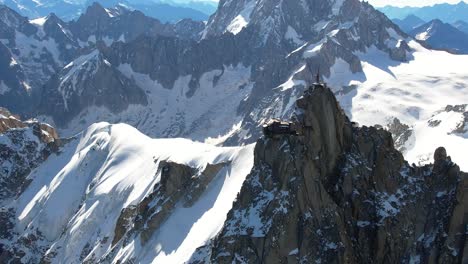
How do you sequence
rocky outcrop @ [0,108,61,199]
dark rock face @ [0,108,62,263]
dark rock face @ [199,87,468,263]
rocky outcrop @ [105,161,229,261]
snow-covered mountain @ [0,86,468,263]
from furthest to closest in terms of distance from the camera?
rocky outcrop @ [0,108,61,199], dark rock face @ [0,108,62,263], rocky outcrop @ [105,161,229,261], snow-covered mountain @ [0,86,468,263], dark rock face @ [199,87,468,263]


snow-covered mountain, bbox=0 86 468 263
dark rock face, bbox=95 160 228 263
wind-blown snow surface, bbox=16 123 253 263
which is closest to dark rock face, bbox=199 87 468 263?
snow-covered mountain, bbox=0 86 468 263

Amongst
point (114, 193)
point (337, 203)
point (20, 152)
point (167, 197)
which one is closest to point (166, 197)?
point (167, 197)

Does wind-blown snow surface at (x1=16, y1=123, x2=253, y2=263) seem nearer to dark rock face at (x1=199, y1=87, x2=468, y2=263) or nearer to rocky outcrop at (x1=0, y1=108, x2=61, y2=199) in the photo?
rocky outcrop at (x1=0, y1=108, x2=61, y2=199)

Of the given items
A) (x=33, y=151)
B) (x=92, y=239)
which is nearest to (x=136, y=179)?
(x=92, y=239)

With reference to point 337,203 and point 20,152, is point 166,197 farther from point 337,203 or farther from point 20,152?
point 20,152

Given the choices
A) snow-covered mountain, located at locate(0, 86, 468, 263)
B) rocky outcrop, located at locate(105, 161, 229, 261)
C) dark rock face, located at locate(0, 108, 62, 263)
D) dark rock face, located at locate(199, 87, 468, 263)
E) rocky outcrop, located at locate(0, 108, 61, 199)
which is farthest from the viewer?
rocky outcrop, located at locate(0, 108, 61, 199)

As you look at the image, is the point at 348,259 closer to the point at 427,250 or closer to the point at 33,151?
the point at 427,250

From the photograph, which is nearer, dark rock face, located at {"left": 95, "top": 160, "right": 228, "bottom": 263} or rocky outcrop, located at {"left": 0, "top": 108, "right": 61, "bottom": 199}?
dark rock face, located at {"left": 95, "top": 160, "right": 228, "bottom": 263}
